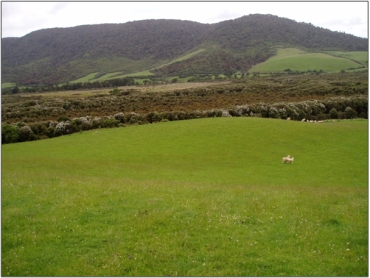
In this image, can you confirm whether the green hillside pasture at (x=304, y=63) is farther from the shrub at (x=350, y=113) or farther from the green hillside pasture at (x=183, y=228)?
the green hillside pasture at (x=183, y=228)

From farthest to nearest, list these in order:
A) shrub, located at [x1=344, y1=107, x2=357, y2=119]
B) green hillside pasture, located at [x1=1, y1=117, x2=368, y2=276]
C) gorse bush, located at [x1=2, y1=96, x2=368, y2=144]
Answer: shrub, located at [x1=344, y1=107, x2=357, y2=119] < gorse bush, located at [x1=2, y1=96, x2=368, y2=144] < green hillside pasture, located at [x1=1, y1=117, x2=368, y2=276]

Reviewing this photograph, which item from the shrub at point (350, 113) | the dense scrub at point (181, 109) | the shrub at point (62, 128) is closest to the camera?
the shrub at point (62, 128)

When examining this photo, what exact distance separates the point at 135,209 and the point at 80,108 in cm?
5755

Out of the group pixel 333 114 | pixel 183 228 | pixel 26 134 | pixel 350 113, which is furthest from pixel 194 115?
pixel 183 228

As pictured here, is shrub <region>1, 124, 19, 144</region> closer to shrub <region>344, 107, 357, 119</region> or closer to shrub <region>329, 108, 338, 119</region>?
shrub <region>329, 108, 338, 119</region>

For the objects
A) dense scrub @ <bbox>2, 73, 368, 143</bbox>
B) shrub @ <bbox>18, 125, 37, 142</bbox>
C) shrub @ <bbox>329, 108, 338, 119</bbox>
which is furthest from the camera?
shrub @ <bbox>329, 108, 338, 119</bbox>

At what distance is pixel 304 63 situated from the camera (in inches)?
6166

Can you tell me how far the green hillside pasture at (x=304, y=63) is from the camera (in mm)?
144875

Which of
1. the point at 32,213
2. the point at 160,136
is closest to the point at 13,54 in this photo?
the point at 160,136

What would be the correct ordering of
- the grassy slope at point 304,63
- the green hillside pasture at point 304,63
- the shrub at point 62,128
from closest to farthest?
the shrub at point 62,128, the green hillside pasture at point 304,63, the grassy slope at point 304,63

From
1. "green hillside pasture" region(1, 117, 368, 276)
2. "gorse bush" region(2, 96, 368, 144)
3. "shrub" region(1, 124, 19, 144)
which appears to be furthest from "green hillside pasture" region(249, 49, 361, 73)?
"green hillside pasture" region(1, 117, 368, 276)

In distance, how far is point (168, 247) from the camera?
8695 mm

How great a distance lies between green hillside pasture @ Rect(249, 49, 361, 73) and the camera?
475 feet

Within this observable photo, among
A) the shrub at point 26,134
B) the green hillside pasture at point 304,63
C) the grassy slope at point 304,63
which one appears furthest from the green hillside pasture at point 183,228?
the grassy slope at point 304,63
